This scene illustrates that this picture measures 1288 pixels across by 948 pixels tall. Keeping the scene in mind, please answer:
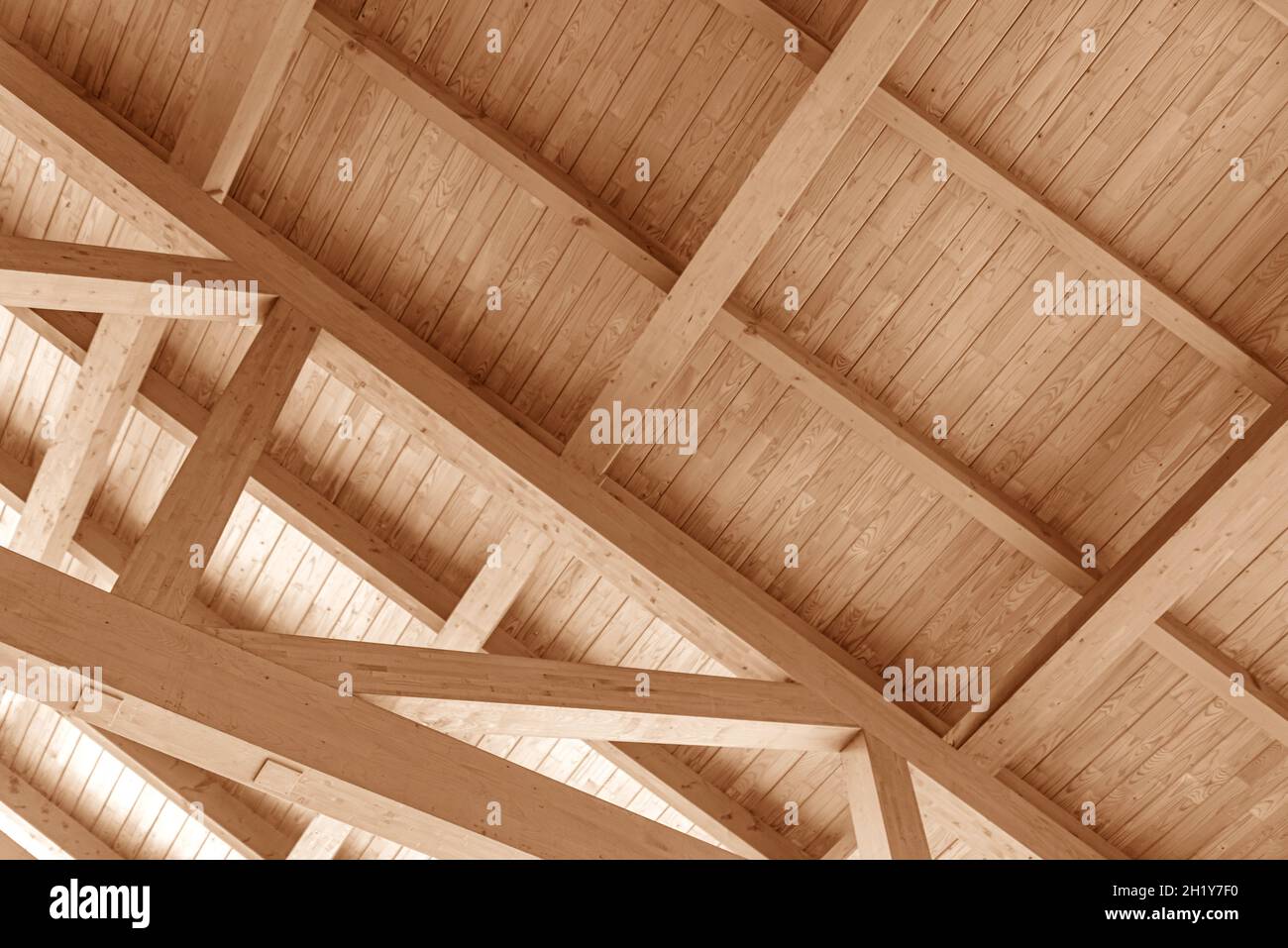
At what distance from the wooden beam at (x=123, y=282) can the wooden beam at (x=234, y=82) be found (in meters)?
0.41

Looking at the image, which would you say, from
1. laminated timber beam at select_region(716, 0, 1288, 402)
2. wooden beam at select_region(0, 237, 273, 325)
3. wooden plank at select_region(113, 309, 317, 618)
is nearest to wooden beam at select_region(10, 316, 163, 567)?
wooden beam at select_region(0, 237, 273, 325)

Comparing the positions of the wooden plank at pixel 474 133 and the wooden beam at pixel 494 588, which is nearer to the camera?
the wooden plank at pixel 474 133

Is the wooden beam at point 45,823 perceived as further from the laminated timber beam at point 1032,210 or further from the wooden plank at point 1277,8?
the wooden plank at point 1277,8

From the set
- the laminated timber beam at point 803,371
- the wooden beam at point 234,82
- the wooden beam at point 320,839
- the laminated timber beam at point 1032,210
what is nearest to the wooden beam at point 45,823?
the wooden beam at point 320,839

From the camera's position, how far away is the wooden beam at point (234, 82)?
3998 millimetres

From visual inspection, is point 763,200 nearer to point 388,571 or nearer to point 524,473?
point 524,473

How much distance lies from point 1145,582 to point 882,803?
3.69ft

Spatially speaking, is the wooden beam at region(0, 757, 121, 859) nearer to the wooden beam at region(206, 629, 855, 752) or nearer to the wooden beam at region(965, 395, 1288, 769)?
the wooden beam at region(206, 629, 855, 752)

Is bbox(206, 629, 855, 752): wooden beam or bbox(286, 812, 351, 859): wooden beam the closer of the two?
bbox(206, 629, 855, 752): wooden beam

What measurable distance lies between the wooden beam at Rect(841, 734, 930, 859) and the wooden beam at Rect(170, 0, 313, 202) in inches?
122

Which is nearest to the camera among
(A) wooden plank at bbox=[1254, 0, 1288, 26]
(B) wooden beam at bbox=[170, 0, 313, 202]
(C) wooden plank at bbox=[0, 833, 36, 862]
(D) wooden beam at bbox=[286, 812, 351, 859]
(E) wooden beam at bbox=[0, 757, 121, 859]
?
(A) wooden plank at bbox=[1254, 0, 1288, 26]

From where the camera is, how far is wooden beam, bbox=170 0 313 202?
400cm

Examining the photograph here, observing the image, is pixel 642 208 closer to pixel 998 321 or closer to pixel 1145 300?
pixel 998 321

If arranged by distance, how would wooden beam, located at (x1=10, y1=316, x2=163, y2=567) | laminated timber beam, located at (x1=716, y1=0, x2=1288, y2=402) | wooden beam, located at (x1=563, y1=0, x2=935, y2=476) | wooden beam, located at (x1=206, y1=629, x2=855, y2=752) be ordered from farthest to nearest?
1. wooden beam, located at (x1=10, y1=316, x2=163, y2=567)
2. laminated timber beam, located at (x1=716, y1=0, x2=1288, y2=402)
3. wooden beam, located at (x1=563, y1=0, x2=935, y2=476)
4. wooden beam, located at (x1=206, y1=629, x2=855, y2=752)
